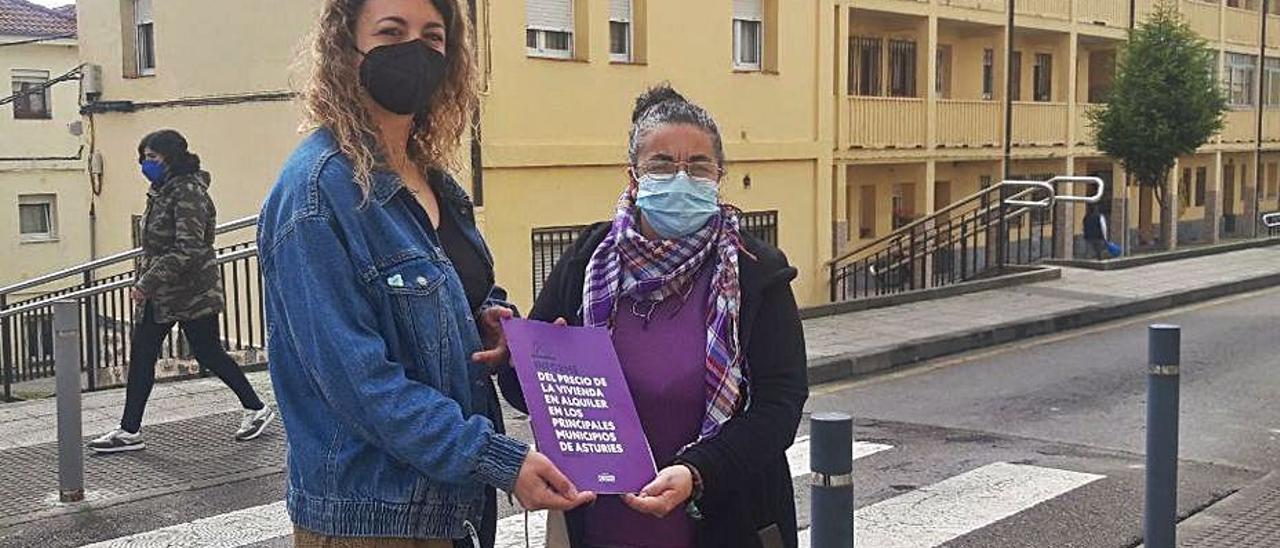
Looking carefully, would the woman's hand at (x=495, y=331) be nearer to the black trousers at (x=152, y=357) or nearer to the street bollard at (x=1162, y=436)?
the street bollard at (x=1162, y=436)

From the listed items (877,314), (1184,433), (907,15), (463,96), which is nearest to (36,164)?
(907,15)

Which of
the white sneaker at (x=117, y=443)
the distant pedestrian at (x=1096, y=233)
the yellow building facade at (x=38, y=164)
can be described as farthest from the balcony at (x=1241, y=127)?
the white sneaker at (x=117, y=443)

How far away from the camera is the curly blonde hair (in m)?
2.37

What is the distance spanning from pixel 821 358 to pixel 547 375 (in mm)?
8661

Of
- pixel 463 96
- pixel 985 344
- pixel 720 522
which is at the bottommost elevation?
pixel 985 344

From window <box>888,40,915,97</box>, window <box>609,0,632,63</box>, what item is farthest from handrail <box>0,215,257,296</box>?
window <box>888,40,915,97</box>

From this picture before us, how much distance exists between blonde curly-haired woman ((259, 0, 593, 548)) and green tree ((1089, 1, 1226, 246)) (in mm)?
24055

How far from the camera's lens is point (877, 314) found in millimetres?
14156

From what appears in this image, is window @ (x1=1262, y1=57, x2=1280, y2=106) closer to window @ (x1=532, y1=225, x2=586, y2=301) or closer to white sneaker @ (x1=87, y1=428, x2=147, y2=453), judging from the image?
window @ (x1=532, y1=225, x2=586, y2=301)

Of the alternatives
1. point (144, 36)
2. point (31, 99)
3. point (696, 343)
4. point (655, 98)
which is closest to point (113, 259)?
point (144, 36)

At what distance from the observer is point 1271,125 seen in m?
38.3

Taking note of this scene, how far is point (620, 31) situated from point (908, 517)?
35.7 feet

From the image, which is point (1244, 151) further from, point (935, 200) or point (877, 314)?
point (877, 314)

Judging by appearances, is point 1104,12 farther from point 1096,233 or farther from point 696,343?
point 696,343
